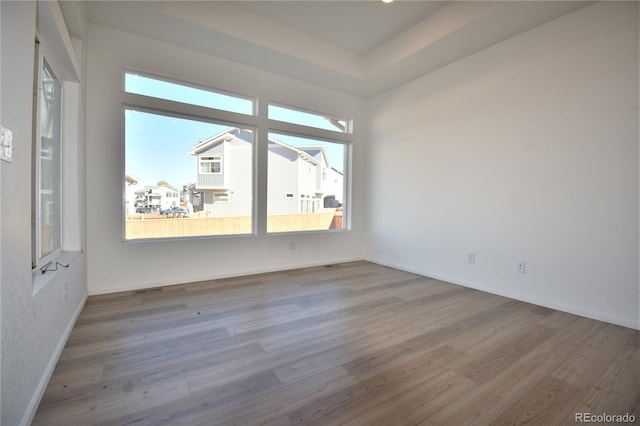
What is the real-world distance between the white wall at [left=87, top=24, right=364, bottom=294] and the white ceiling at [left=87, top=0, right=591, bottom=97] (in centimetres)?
18

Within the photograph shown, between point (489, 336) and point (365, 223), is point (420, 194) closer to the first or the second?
point (365, 223)

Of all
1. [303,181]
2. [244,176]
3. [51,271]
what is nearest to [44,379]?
[51,271]

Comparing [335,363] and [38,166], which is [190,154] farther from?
[335,363]

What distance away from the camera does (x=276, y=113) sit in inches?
170

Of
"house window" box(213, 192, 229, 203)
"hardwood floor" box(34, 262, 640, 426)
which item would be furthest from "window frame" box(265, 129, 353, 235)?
"hardwood floor" box(34, 262, 640, 426)

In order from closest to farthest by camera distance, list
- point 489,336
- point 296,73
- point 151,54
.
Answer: point 489,336
point 151,54
point 296,73

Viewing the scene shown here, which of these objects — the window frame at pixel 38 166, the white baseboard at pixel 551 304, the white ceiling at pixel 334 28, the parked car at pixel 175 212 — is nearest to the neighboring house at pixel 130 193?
the parked car at pixel 175 212

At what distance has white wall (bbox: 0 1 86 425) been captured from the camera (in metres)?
1.14

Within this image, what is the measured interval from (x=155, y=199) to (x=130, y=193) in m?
0.26

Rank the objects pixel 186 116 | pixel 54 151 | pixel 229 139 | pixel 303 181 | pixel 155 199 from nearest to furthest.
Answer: pixel 54 151, pixel 155 199, pixel 186 116, pixel 229 139, pixel 303 181

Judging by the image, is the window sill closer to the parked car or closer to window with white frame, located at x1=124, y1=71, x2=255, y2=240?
window with white frame, located at x1=124, y1=71, x2=255, y2=240

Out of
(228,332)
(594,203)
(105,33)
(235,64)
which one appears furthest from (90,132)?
(594,203)

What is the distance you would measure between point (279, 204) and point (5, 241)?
10.9 ft

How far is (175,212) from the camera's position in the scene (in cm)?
366
